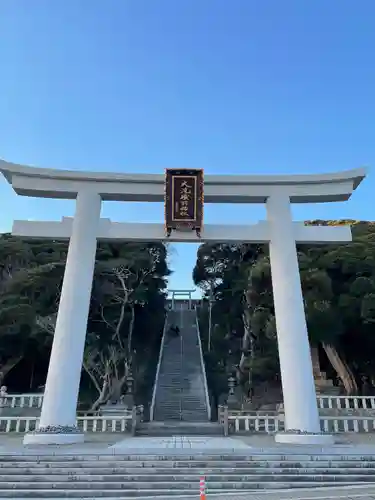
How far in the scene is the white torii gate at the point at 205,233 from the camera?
9820 mm

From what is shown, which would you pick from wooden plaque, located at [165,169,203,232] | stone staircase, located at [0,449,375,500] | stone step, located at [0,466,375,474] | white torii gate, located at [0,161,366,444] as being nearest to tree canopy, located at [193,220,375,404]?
white torii gate, located at [0,161,366,444]

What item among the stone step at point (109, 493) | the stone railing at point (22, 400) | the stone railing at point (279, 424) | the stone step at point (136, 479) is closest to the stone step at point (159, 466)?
the stone step at point (136, 479)

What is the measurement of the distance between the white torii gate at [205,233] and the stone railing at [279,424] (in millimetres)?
2022

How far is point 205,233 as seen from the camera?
1108cm

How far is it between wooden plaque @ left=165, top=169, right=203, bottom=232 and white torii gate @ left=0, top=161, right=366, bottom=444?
280 millimetres

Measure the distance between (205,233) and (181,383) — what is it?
30.7 feet

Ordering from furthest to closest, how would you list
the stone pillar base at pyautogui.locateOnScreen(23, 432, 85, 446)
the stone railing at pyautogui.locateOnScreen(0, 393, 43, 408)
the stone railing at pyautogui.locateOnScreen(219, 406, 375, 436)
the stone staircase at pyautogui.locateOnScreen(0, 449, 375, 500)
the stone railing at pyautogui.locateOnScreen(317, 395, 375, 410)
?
the stone railing at pyautogui.locateOnScreen(0, 393, 43, 408)
the stone railing at pyautogui.locateOnScreen(317, 395, 375, 410)
the stone railing at pyautogui.locateOnScreen(219, 406, 375, 436)
the stone pillar base at pyautogui.locateOnScreen(23, 432, 85, 446)
the stone staircase at pyautogui.locateOnScreen(0, 449, 375, 500)

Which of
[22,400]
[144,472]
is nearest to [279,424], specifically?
[144,472]

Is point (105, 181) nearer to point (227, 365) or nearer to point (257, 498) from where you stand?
point (257, 498)

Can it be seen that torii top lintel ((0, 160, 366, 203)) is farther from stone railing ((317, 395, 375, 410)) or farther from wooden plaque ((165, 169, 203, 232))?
stone railing ((317, 395, 375, 410))

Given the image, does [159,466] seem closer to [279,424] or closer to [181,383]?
[279,424]

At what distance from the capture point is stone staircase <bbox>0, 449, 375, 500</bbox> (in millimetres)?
6391

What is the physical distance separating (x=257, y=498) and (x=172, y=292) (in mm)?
31320

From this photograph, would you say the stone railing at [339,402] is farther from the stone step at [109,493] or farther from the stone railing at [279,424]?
the stone step at [109,493]
